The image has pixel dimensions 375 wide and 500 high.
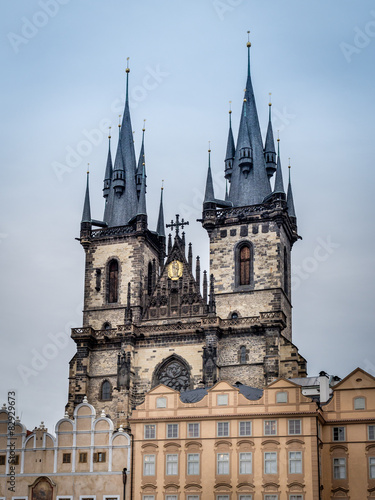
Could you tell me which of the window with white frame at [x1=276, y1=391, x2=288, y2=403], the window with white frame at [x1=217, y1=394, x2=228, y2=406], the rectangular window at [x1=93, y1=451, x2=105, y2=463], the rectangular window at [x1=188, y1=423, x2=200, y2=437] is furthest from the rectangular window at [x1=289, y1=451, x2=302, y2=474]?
the rectangular window at [x1=93, y1=451, x2=105, y2=463]

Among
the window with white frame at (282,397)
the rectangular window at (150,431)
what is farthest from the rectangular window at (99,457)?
the window with white frame at (282,397)

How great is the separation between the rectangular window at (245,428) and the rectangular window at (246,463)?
104 centimetres

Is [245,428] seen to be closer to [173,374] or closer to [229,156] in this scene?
[173,374]

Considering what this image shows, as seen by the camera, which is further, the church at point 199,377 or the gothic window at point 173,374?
the gothic window at point 173,374

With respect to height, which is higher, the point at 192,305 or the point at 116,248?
the point at 116,248

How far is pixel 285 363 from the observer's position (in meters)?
67.4

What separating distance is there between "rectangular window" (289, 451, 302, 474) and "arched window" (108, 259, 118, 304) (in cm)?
2891

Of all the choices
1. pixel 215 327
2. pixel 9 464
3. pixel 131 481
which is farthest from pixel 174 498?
pixel 215 327

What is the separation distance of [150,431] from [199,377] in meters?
17.0

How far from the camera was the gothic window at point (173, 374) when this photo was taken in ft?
226

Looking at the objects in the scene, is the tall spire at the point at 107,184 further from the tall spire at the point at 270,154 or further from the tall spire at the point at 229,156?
the tall spire at the point at 270,154

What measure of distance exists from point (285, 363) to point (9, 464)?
22.8 metres

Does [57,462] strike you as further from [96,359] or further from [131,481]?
[96,359]

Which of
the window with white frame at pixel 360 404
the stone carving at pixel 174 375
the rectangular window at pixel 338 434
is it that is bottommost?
the rectangular window at pixel 338 434
